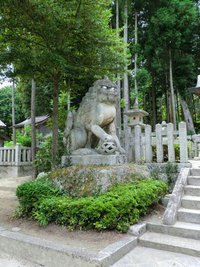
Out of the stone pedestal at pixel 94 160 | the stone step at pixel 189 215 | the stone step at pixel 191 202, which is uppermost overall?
the stone pedestal at pixel 94 160

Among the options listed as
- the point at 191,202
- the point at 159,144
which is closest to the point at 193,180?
the point at 191,202

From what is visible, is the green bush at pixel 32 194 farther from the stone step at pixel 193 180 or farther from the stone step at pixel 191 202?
the stone step at pixel 193 180

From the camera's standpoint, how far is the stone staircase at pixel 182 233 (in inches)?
140

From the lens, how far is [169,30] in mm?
15773

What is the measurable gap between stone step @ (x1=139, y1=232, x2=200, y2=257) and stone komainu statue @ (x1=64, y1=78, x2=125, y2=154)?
199 cm

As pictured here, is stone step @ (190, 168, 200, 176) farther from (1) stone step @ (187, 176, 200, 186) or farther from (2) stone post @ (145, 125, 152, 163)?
(2) stone post @ (145, 125, 152, 163)

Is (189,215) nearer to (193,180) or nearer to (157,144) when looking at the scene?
(193,180)

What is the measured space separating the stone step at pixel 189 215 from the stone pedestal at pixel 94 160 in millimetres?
1644

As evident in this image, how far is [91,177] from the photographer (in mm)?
4789

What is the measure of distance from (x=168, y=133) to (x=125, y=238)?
3.05 m

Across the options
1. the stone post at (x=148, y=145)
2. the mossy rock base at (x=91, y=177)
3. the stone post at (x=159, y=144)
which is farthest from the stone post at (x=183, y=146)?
the mossy rock base at (x=91, y=177)

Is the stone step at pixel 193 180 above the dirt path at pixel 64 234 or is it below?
above

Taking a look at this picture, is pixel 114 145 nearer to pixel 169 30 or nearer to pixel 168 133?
pixel 168 133

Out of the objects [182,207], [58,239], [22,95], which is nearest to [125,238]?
[58,239]
